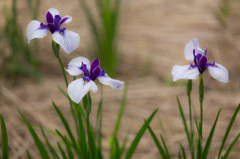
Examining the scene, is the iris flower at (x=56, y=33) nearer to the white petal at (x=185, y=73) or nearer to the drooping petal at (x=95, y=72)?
the drooping petal at (x=95, y=72)

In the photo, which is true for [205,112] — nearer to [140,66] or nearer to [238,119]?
[238,119]

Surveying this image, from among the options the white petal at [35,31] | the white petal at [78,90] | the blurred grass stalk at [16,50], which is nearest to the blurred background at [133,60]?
the blurred grass stalk at [16,50]

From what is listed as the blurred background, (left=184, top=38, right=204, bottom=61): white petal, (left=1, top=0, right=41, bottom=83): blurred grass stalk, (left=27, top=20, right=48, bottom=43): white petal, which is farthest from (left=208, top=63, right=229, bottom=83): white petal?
(left=1, top=0, right=41, bottom=83): blurred grass stalk

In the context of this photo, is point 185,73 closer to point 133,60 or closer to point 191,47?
point 191,47

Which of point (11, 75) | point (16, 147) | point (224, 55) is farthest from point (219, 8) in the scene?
point (16, 147)

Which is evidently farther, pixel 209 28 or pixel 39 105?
pixel 209 28

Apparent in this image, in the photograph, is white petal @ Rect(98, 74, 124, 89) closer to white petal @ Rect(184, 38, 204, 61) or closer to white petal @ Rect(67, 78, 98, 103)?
white petal @ Rect(67, 78, 98, 103)

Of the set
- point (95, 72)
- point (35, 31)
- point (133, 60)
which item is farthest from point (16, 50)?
point (95, 72)
